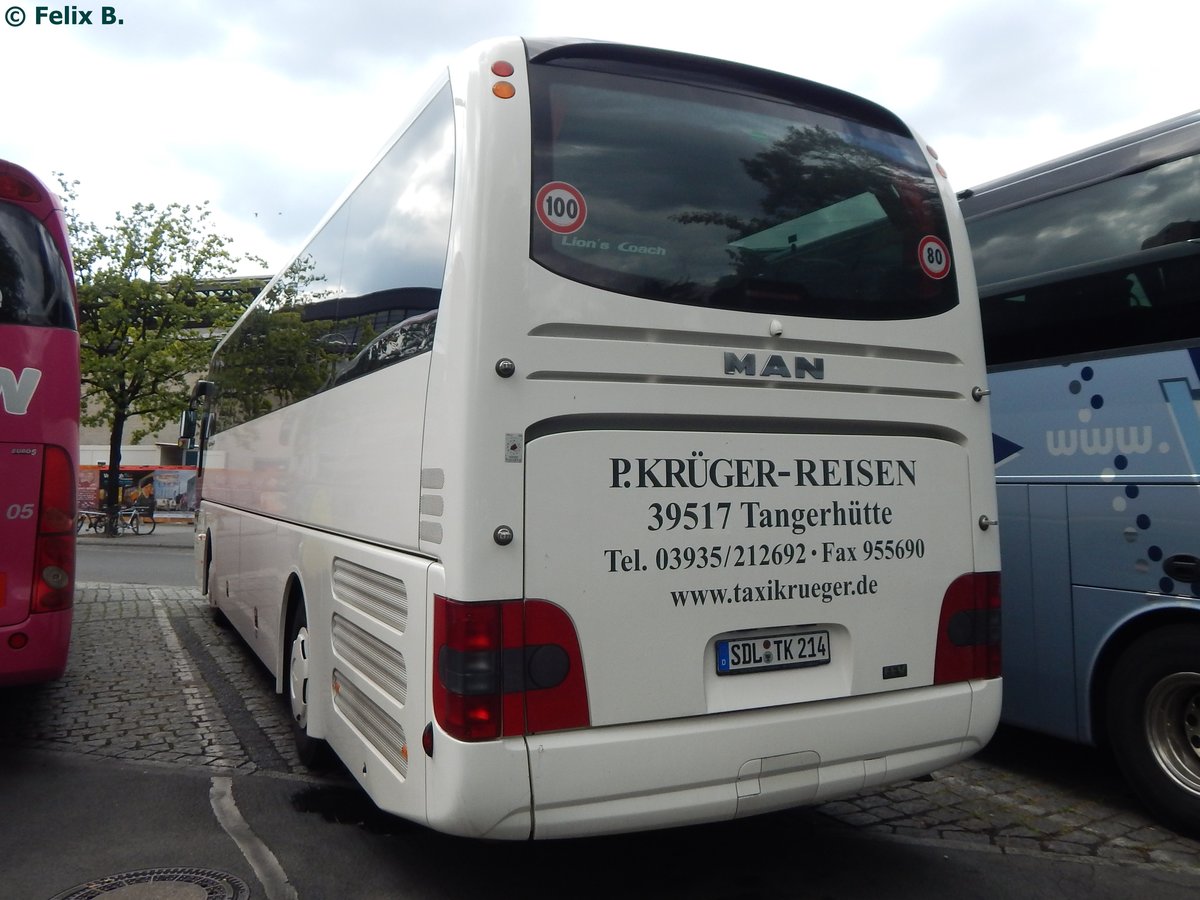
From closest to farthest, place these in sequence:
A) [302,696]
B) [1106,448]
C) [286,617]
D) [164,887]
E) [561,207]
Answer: [561,207] → [164,887] → [1106,448] → [302,696] → [286,617]

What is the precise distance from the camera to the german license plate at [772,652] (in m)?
3.66

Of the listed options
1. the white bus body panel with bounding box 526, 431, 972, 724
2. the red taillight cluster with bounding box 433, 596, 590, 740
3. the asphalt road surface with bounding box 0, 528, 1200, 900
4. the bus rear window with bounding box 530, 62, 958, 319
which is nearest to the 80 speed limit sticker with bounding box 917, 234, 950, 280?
the bus rear window with bounding box 530, 62, 958, 319

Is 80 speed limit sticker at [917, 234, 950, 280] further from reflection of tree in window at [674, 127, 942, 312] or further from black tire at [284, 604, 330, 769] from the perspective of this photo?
black tire at [284, 604, 330, 769]

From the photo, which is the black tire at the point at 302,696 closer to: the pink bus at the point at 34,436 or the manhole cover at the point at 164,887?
the manhole cover at the point at 164,887

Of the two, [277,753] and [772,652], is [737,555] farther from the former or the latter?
[277,753]

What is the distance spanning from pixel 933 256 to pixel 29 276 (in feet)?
16.5

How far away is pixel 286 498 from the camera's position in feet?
20.1

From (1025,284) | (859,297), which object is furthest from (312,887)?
(1025,284)

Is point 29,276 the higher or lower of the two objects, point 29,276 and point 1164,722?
the higher

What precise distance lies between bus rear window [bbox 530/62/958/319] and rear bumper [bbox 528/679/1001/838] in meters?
1.54

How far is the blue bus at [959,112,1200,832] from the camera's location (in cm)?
469

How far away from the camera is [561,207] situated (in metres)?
3.52

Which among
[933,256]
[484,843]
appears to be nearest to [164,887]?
[484,843]

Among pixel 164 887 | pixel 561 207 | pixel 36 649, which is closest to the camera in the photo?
pixel 561 207
